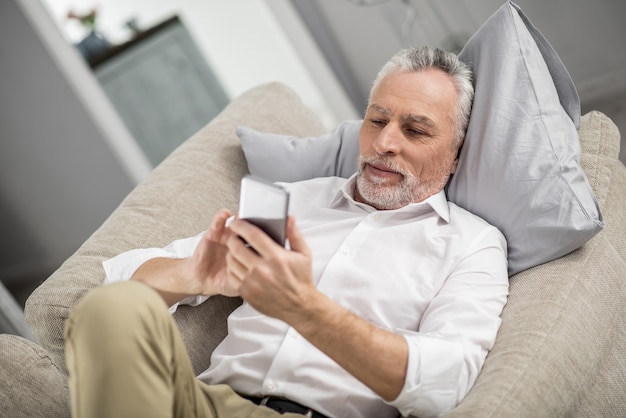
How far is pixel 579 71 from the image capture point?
3.70m

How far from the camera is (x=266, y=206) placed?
1177 millimetres

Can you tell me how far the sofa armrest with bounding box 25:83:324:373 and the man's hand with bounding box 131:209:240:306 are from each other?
0.48 ft

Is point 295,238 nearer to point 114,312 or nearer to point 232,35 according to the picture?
point 114,312

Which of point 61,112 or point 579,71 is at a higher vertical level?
point 61,112

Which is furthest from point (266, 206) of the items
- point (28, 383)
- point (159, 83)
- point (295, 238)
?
point (159, 83)

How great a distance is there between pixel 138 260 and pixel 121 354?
554 mm

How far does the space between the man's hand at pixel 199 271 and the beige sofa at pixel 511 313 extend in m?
0.14

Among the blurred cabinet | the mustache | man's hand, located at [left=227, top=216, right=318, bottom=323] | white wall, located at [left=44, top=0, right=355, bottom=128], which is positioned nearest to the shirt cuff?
man's hand, located at [left=227, top=216, right=318, bottom=323]

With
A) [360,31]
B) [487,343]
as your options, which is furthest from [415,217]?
[360,31]

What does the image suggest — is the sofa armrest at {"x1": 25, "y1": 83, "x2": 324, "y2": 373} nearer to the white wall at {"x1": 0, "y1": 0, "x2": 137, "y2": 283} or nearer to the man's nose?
the man's nose

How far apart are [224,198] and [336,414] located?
79 cm

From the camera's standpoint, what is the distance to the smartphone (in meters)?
1.16

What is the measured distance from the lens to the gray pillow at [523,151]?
60.4 inches

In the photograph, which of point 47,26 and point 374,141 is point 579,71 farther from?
point 47,26
